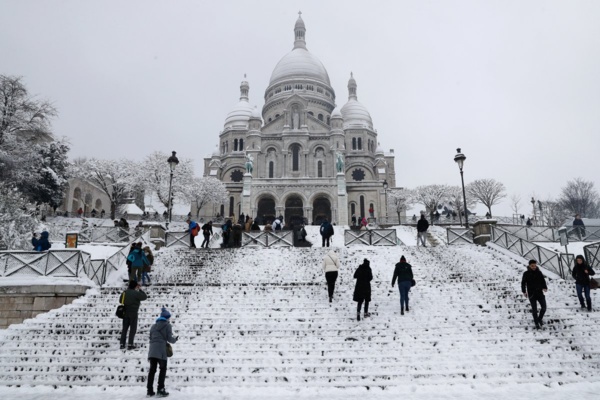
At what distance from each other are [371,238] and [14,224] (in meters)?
15.5

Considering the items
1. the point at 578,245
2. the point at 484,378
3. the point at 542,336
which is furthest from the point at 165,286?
the point at 578,245

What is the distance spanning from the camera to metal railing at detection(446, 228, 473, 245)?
60.7 feet

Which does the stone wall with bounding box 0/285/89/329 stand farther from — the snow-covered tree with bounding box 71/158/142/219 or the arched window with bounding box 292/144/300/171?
the arched window with bounding box 292/144/300/171

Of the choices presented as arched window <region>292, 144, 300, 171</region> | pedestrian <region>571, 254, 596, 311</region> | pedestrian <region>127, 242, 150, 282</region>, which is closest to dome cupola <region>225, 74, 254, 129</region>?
arched window <region>292, 144, 300, 171</region>

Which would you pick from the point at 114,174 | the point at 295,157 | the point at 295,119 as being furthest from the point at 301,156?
the point at 114,174

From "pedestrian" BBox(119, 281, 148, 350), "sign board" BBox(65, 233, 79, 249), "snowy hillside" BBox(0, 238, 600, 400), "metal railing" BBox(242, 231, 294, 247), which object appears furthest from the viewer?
"metal railing" BBox(242, 231, 294, 247)

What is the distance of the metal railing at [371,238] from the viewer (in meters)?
18.7

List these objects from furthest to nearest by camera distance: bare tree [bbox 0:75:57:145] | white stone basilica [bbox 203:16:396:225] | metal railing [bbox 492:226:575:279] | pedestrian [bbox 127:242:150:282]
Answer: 1. white stone basilica [bbox 203:16:396:225]
2. bare tree [bbox 0:75:57:145]
3. metal railing [bbox 492:226:575:279]
4. pedestrian [bbox 127:242:150:282]

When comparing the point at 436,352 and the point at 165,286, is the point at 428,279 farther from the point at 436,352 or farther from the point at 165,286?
the point at 165,286

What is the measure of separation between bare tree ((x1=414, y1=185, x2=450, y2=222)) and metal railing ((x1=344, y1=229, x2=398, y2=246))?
107ft

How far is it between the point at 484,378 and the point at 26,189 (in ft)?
100

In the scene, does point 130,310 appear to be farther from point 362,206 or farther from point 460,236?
point 362,206

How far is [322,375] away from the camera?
291 inches

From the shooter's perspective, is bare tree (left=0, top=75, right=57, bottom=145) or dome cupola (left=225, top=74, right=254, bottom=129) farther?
dome cupola (left=225, top=74, right=254, bottom=129)
